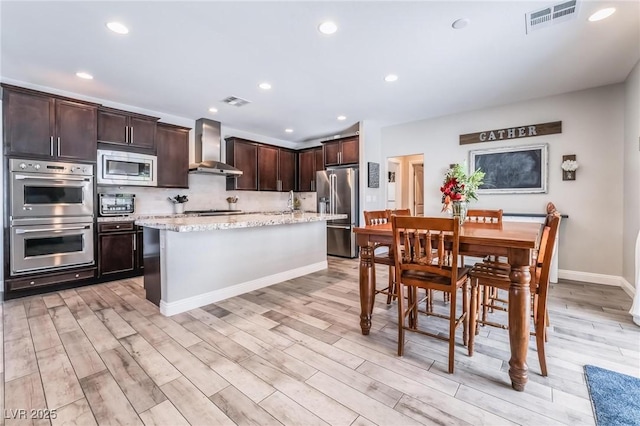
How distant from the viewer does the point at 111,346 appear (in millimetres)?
2148

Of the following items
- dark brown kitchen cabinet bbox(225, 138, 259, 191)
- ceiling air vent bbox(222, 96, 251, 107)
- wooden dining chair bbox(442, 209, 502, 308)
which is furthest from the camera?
dark brown kitchen cabinet bbox(225, 138, 259, 191)

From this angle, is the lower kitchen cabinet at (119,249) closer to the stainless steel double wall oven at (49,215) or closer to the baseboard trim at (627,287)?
the stainless steel double wall oven at (49,215)

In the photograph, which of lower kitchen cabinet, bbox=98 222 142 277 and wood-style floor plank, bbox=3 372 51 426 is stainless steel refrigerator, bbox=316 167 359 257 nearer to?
lower kitchen cabinet, bbox=98 222 142 277

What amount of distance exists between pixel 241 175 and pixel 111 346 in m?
3.95

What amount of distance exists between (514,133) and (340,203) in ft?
9.98

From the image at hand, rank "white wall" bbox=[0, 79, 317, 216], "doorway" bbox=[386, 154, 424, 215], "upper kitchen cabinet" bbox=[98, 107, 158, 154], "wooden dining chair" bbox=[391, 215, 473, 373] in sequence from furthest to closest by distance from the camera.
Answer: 1. "doorway" bbox=[386, 154, 424, 215]
2. "white wall" bbox=[0, 79, 317, 216]
3. "upper kitchen cabinet" bbox=[98, 107, 158, 154]
4. "wooden dining chair" bbox=[391, 215, 473, 373]

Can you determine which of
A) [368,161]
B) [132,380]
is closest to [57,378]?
[132,380]

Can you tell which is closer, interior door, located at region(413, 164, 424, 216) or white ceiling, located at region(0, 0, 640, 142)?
white ceiling, located at region(0, 0, 640, 142)

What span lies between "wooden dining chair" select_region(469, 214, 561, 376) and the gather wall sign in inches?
113

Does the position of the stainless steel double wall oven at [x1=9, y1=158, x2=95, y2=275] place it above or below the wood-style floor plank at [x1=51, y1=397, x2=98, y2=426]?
above

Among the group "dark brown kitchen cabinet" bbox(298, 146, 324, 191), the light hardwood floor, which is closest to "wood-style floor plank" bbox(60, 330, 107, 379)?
the light hardwood floor

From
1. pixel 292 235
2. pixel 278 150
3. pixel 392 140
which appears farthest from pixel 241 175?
pixel 392 140

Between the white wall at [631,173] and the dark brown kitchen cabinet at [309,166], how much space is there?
4.66 m

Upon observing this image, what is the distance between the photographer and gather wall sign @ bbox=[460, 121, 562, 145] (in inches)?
158
